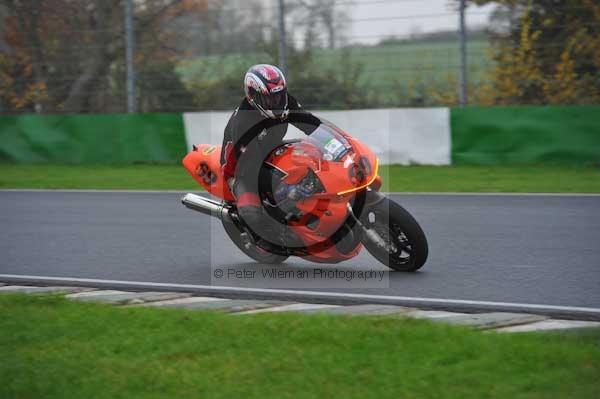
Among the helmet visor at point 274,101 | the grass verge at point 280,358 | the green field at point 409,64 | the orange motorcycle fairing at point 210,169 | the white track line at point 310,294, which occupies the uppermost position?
the green field at point 409,64

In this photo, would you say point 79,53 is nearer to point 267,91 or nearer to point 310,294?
point 267,91

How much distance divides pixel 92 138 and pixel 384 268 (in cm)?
1071

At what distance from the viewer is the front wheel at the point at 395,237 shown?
6.50 meters

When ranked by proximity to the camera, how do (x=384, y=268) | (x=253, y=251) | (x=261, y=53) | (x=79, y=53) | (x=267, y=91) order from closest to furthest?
1. (x=267, y=91)
2. (x=384, y=268)
3. (x=253, y=251)
4. (x=261, y=53)
5. (x=79, y=53)

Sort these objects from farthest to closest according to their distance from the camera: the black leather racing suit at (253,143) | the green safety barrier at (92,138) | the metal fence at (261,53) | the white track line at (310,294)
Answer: the green safety barrier at (92,138)
the metal fence at (261,53)
the black leather racing suit at (253,143)
the white track line at (310,294)

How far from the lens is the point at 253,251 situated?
7.66 metres

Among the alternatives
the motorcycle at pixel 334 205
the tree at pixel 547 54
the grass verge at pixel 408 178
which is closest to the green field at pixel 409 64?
the tree at pixel 547 54

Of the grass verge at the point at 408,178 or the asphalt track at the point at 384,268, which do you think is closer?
the asphalt track at the point at 384,268

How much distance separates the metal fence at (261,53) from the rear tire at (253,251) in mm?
7544

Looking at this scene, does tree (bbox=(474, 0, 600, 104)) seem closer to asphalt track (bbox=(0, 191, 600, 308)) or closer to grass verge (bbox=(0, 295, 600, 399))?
asphalt track (bbox=(0, 191, 600, 308))

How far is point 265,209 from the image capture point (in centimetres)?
694

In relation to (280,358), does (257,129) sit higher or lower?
higher

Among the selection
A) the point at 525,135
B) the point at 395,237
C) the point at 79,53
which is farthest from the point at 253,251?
the point at 79,53

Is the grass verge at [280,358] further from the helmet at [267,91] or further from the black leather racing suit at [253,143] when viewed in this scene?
the helmet at [267,91]
